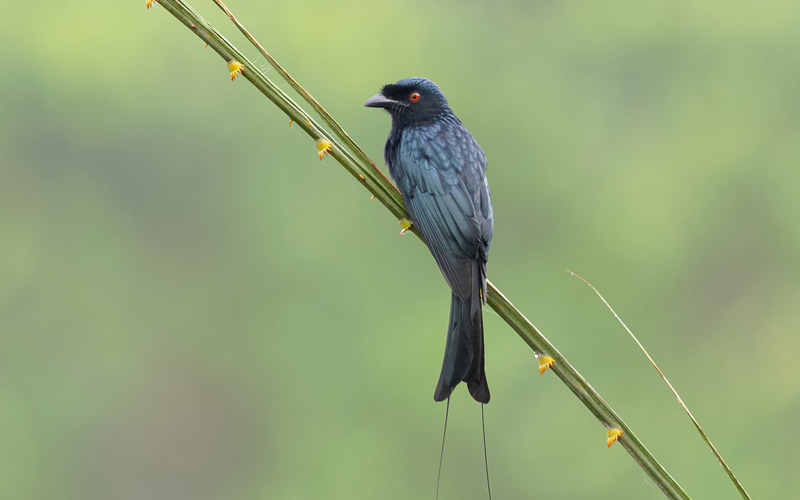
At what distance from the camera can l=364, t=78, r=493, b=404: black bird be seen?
2.04m

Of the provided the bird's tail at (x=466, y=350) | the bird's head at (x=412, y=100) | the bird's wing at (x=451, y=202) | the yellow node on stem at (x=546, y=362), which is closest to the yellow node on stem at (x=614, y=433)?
the yellow node on stem at (x=546, y=362)

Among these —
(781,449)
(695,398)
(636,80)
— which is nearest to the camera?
(781,449)

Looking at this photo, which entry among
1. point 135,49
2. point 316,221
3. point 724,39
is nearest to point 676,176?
point 724,39

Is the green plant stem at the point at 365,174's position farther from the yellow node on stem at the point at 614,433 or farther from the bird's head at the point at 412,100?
the bird's head at the point at 412,100

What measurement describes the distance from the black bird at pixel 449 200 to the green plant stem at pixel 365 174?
226 millimetres

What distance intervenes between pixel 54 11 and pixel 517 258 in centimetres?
707

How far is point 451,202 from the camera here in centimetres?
232

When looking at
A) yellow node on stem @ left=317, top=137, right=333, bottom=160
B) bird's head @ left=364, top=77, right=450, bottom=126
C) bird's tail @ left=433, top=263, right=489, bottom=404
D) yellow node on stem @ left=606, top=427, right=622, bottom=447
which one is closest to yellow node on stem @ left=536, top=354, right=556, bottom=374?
yellow node on stem @ left=606, top=427, right=622, bottom=447

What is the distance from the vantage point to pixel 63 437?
33.8ft

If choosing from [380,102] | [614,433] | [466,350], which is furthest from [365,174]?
[380,102]

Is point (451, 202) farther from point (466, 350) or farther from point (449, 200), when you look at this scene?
point (466, 350)

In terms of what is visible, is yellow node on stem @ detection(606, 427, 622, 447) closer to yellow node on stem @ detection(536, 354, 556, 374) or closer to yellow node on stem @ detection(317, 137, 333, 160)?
yellow node on stem @ detection(536, 354, 556, 374)

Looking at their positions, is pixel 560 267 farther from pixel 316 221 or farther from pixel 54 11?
pixel 54 11

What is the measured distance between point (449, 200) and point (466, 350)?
0.47 m
